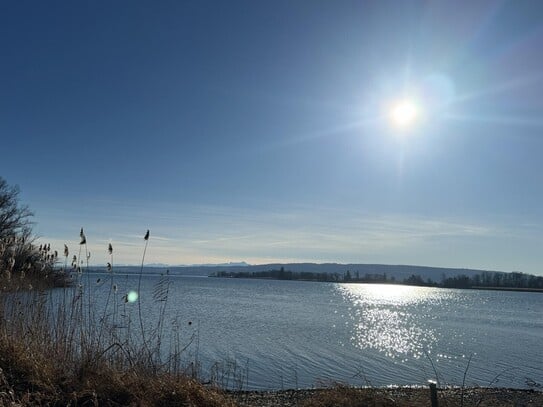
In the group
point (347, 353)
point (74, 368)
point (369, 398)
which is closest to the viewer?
point (74, 368)

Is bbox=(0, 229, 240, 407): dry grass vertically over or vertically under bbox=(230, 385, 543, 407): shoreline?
over

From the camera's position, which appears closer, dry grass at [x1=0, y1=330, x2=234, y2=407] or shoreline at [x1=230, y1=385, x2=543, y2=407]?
dry grass at [x1=0, y1=330, x2=234, y2=407]

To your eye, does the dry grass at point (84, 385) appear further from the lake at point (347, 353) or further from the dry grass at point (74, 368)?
the lake at point (347, 353)

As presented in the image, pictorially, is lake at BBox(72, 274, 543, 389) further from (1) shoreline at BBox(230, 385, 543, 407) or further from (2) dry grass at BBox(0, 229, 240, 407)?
(2) dry grass at BBox(0, 229, 240, 407)

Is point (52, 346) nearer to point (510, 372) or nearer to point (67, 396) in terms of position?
point (67, 396)

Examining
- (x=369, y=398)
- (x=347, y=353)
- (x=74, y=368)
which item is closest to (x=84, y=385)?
(x=74, y=368)

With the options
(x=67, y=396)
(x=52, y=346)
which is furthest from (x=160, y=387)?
(x=52, y=346)

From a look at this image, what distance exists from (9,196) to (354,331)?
131ft

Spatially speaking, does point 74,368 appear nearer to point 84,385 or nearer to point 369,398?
point 84,385

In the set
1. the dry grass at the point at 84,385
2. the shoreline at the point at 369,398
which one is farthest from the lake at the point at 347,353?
the dry grass at the point at 84,385

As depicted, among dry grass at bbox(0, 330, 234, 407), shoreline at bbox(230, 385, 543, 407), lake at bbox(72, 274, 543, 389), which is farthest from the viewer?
lake at bbox(72, 274, 543, 389)

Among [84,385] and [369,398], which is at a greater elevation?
[84,385]

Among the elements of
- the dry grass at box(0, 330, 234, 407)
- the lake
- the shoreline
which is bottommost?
the lake

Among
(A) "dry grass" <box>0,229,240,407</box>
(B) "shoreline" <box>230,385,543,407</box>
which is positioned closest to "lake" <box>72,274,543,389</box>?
(B) "shoreline" <box>230,385,543,407</box>
